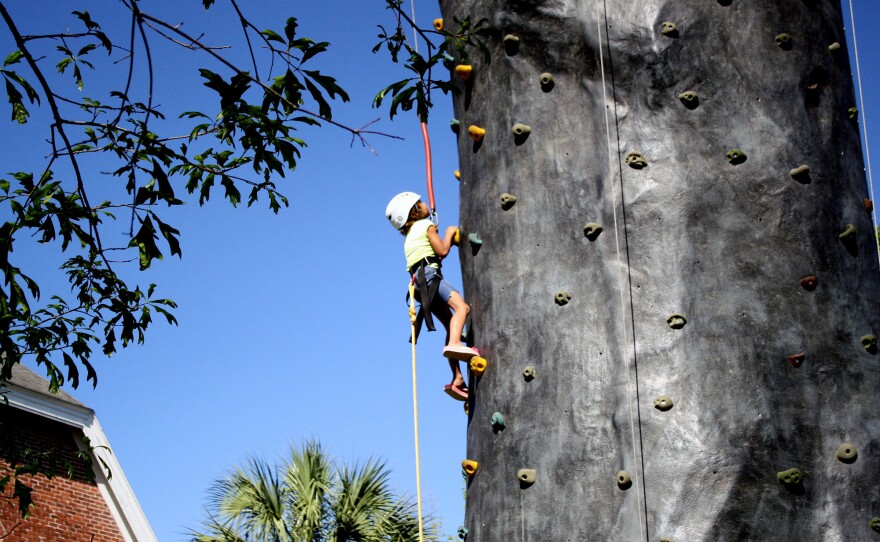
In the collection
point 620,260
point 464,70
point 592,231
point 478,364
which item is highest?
point 464,70

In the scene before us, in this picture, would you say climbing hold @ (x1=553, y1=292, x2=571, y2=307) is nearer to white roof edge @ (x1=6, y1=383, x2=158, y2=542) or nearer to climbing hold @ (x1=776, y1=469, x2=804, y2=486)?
climbing hold @ (x1=776, y1=469, x2=804, y2=486)

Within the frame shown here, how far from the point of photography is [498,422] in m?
4.82

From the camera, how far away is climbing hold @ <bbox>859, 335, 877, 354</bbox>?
4.63 m

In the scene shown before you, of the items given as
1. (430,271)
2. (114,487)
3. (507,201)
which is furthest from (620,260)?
(114,487)

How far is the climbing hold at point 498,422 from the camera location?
481 centimetres

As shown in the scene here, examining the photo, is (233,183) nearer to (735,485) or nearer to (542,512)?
(542,512)

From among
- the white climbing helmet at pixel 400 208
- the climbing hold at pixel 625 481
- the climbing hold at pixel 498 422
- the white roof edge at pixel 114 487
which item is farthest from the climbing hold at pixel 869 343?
the white roof edge at pixel 114 487

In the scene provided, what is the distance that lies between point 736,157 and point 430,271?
8.11 feet

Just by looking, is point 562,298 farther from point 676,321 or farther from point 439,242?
point 439,242

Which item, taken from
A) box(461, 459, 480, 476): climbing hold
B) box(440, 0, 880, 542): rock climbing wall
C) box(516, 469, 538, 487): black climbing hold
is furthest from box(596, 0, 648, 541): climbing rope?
box(461, 459, 480, 476): climbing hold

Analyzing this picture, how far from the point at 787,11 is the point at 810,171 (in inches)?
31.1

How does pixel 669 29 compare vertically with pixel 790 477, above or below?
above

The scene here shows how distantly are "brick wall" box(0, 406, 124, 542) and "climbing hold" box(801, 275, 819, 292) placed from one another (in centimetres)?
1177

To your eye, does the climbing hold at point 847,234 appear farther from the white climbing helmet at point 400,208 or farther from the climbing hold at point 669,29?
the white climbing helmet at point 400,208
